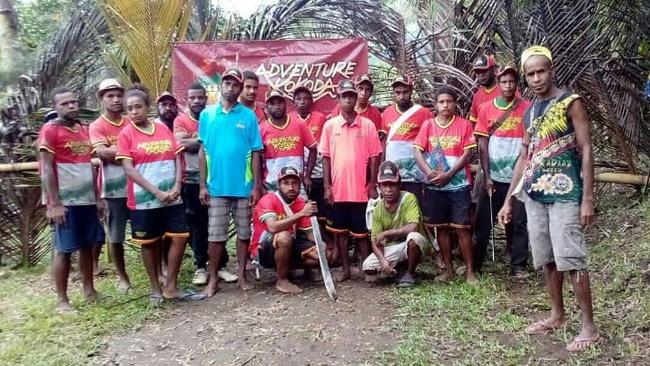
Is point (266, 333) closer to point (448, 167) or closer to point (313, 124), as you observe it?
point (448, 167)

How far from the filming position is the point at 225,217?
221 inches

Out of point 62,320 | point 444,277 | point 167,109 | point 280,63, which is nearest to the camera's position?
point 62,320

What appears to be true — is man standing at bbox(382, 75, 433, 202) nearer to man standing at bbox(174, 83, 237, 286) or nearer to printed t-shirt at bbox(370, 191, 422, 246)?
printed t-shirt at bbox(370, 191, 422, 246)

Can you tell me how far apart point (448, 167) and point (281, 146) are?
1507 mm

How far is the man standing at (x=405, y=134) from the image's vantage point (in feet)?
19.8

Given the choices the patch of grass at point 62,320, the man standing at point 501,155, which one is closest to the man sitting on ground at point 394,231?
the man standing at point 501,155

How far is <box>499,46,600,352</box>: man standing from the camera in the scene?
3961 mm

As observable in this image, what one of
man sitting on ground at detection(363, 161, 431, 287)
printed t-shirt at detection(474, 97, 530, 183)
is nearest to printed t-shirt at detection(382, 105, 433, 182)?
man sitting on ground at detection(363, 161, 431, 287)

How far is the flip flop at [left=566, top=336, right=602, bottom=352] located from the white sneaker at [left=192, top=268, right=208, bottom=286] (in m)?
3.32

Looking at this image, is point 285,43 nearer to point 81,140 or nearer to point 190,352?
point 81,140

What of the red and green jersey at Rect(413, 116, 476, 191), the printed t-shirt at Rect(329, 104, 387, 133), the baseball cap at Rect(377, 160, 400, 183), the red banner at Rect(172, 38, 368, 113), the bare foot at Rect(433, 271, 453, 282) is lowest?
the bare foot at Rect(433, 271, 453, 282)

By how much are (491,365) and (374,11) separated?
16.0 feet

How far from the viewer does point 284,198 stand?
5660 millimetres

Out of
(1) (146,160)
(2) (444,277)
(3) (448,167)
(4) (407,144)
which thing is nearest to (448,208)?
(3) (448,167)
